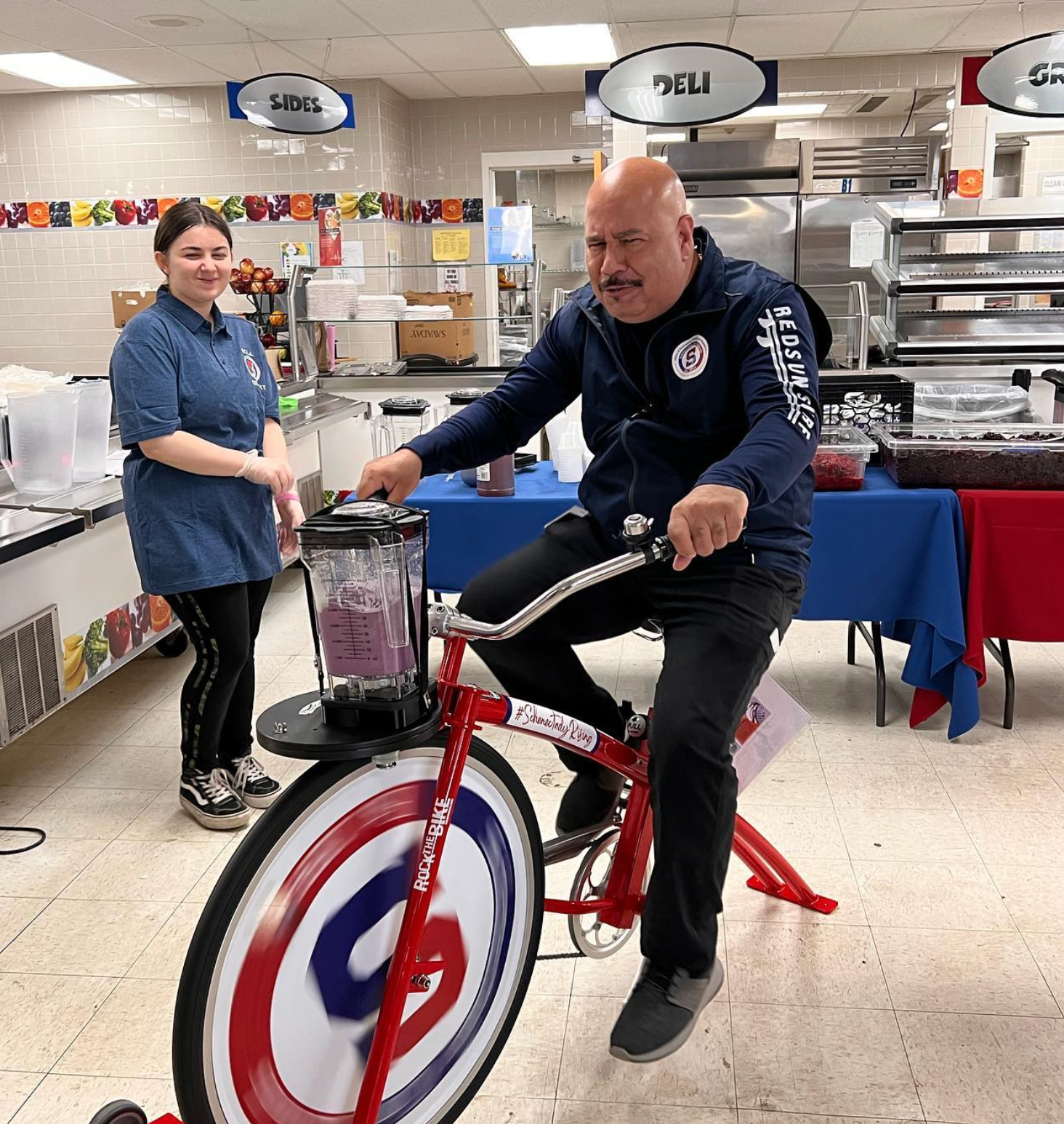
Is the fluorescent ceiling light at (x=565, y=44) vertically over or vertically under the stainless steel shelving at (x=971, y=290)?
over

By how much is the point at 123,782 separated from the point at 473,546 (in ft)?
4.30

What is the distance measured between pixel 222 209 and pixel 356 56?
1993 mm

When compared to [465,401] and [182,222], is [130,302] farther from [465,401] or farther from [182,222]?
[182,222]

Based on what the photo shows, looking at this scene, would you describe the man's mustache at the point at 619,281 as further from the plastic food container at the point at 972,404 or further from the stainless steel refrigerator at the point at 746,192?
the stainless steel refrigerator at the point at 746,192

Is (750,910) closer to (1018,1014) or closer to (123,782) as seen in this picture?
(1018,1014)

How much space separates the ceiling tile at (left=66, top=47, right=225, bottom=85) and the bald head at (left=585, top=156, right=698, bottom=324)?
6.89 meters

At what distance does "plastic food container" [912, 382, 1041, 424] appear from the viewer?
4.14m

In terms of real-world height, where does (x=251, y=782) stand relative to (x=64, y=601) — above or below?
below

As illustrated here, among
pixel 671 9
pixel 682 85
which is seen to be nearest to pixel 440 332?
pixel 682 85

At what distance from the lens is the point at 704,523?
1509 millimetres

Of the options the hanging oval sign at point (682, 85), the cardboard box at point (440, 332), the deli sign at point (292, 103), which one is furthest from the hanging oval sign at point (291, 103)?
the hanging oval sign at point (682, 85)

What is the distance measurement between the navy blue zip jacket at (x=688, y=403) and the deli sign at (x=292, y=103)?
4.47 m

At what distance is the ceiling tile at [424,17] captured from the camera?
666 cm

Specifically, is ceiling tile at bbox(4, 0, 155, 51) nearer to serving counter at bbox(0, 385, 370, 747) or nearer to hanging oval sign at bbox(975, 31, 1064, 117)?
serving counter at bbox(0, 385, 370, 747)
